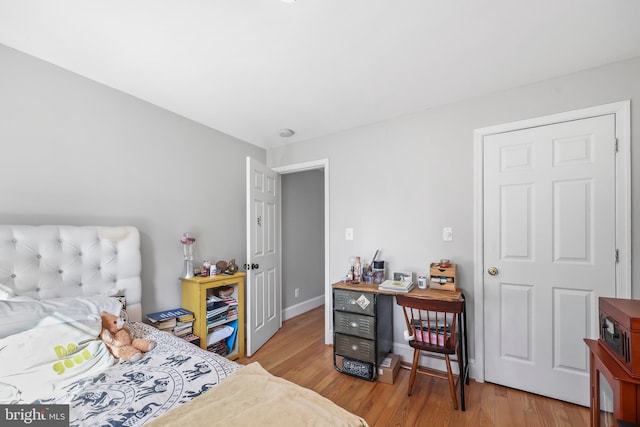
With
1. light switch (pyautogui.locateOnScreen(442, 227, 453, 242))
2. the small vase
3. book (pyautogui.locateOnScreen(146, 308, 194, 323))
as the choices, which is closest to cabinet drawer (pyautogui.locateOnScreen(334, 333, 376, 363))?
light switch (pyautogui.locateOnScreen(442, 227, 453, 242))

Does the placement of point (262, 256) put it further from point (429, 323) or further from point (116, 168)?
point (429, 323)

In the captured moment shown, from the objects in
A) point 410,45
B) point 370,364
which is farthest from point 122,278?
point 410,45

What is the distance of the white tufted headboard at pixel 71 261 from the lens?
1.58 metres

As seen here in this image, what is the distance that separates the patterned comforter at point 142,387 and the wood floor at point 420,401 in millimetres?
1190

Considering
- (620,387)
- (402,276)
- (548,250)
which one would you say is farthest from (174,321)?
(548,250)

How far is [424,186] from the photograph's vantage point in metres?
2.56

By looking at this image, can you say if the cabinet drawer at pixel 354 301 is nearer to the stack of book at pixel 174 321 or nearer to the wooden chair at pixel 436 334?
the wooden chair at pixel 436 334

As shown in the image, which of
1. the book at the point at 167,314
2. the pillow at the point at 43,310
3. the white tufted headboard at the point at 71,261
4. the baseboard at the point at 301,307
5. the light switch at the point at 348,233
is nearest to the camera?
the pillow at the point at 43,310

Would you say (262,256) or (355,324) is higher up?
(262,256)

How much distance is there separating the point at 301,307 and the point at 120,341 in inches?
Answer: 112

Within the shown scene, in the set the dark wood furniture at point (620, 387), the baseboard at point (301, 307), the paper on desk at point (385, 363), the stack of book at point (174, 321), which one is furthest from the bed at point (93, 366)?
the baseboard at point (301, 307)

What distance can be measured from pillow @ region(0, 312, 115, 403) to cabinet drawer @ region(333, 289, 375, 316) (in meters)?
1.64

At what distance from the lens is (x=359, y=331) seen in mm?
2365

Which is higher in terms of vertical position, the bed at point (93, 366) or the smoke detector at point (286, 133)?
the smoke detector at point (286, 133)
